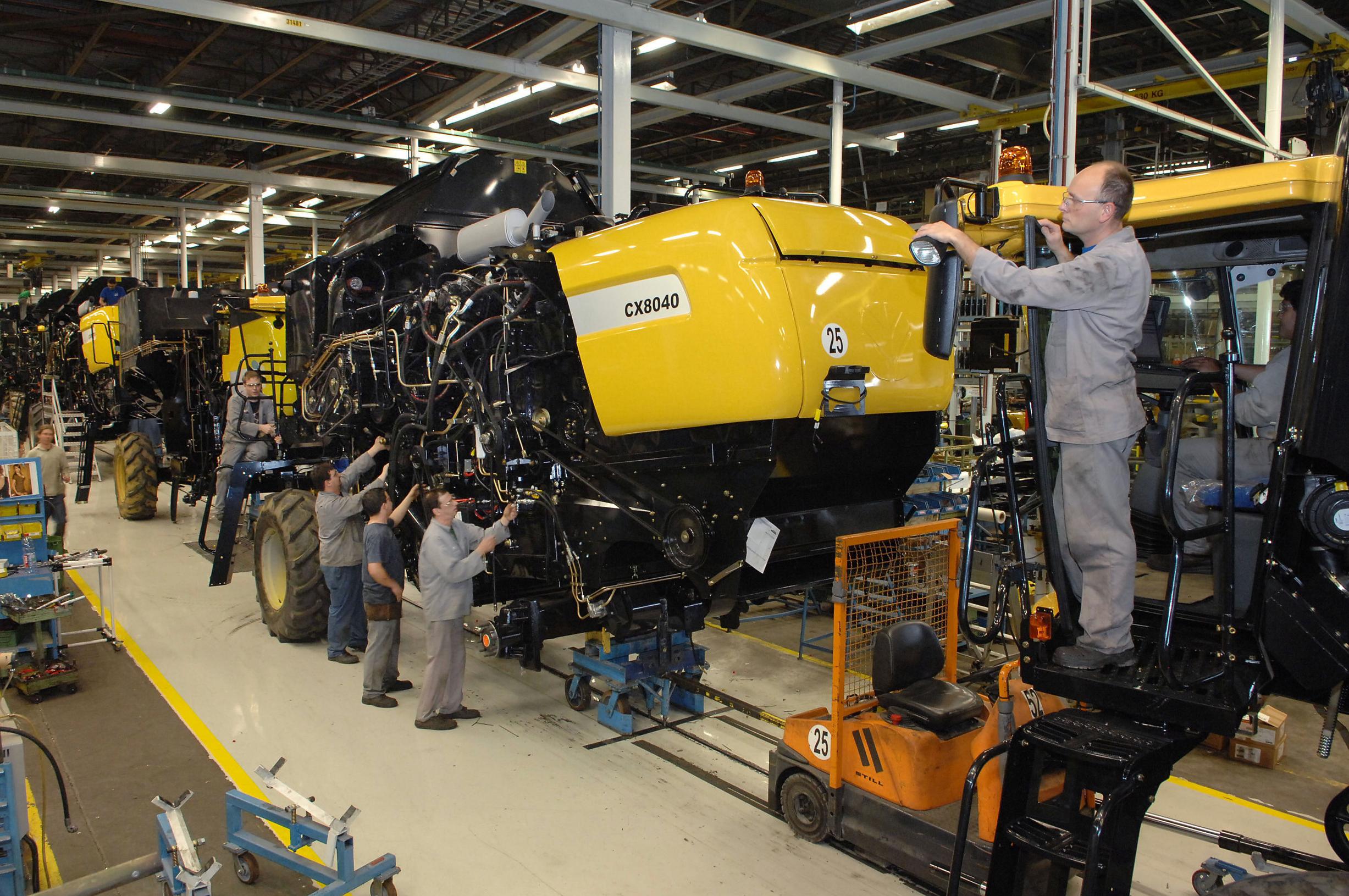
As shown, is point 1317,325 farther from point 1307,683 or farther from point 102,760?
point 102,760

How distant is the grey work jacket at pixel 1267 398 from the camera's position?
2559 millimetres

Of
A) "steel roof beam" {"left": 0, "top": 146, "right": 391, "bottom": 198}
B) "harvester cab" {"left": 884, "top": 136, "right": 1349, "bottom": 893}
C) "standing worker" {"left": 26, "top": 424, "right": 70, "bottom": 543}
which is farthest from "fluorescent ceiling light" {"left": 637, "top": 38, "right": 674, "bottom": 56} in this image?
"harvester cab" {"left": 884, "top": 136, "right": 1349, "bottom": 893}

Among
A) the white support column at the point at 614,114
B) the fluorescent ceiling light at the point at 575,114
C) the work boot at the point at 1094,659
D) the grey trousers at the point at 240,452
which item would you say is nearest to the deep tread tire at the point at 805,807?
the work boot at the point at 1094,659

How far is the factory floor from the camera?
12.3 feet

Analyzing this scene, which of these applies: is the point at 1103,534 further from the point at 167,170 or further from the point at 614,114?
the point at 167,170

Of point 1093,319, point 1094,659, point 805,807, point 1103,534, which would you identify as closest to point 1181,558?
point 1103,534

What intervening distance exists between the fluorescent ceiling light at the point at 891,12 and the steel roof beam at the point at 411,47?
25.4 inches

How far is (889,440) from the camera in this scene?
13.2 ft

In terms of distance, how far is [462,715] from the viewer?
5277 millimetres

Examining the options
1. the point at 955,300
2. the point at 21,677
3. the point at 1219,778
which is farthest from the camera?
the point at 21,677

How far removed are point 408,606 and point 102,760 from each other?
3186mm

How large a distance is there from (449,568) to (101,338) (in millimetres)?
9858

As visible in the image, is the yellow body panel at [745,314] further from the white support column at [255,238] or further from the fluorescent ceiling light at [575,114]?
the white support column at [255,238]

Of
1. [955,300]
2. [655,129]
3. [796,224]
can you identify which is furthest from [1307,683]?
[655,129]
